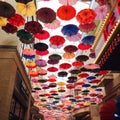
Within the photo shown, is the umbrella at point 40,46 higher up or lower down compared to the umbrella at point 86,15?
lower down

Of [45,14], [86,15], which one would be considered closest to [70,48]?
[86,15]

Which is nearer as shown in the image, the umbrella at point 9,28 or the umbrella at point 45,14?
the umbrella at point 45,14

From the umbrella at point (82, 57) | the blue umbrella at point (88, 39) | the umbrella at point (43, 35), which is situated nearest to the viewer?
the blue umbrella at point (88, 39)

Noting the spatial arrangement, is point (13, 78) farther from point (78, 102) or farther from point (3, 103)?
point (78, 102)

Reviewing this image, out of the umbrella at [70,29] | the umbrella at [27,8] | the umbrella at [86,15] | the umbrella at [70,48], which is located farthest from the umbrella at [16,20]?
the umbrella at [70,48]

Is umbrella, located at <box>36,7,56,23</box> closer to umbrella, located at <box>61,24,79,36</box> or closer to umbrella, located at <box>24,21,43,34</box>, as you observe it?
umbrella, located at <box>24,21,43,34</box>

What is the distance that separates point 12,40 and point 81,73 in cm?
772

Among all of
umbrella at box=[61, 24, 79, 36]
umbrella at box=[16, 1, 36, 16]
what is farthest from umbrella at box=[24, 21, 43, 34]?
umbrella at box=[61, 24, 79, 36]

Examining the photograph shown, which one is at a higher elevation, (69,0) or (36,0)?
(36,0)

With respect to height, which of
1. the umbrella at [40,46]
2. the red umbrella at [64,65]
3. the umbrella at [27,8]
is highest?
the umbrella at [27,8]

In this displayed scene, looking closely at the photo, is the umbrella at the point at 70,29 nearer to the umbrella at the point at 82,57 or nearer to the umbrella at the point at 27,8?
the umbrella at the point at 27,8

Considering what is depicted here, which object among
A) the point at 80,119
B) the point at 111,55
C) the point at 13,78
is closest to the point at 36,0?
the point at 13,78

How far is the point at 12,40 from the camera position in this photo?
338 inches

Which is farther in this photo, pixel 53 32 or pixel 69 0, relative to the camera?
pixel 53 32
